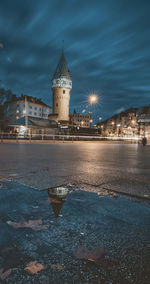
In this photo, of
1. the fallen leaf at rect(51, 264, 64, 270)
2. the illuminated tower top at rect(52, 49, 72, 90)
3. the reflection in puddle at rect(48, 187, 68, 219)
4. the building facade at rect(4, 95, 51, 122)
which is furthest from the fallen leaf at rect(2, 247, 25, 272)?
the building facade at rect(4, 95, 51, 122)

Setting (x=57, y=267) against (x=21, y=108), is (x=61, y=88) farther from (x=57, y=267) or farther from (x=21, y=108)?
(x=57, y=267)

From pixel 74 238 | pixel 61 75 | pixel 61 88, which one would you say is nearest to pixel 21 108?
pixel 61 88

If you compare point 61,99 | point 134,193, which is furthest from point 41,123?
point 134,193

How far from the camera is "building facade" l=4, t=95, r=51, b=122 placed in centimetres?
7100

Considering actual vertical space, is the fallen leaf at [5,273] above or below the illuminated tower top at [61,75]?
below

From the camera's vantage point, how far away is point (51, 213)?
1.68 meters

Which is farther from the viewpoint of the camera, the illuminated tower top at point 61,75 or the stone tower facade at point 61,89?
the stone tower facade at point 61,89

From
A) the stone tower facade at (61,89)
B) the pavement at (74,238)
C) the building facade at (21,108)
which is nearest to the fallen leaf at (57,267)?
the pavement at (74,238)

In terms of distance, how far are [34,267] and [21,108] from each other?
246ft

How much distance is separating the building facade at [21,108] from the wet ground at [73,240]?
7133 centimetres

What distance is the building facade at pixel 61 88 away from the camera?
2601 inches

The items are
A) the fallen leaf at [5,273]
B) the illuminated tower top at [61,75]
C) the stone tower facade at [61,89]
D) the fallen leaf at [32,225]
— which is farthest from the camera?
the stone tower facade at [61,89]

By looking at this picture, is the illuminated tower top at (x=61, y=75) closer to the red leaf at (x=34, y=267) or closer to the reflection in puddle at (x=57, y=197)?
the reflection in puddle at (x=57, y=197)

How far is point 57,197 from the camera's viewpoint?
7.10 ft
